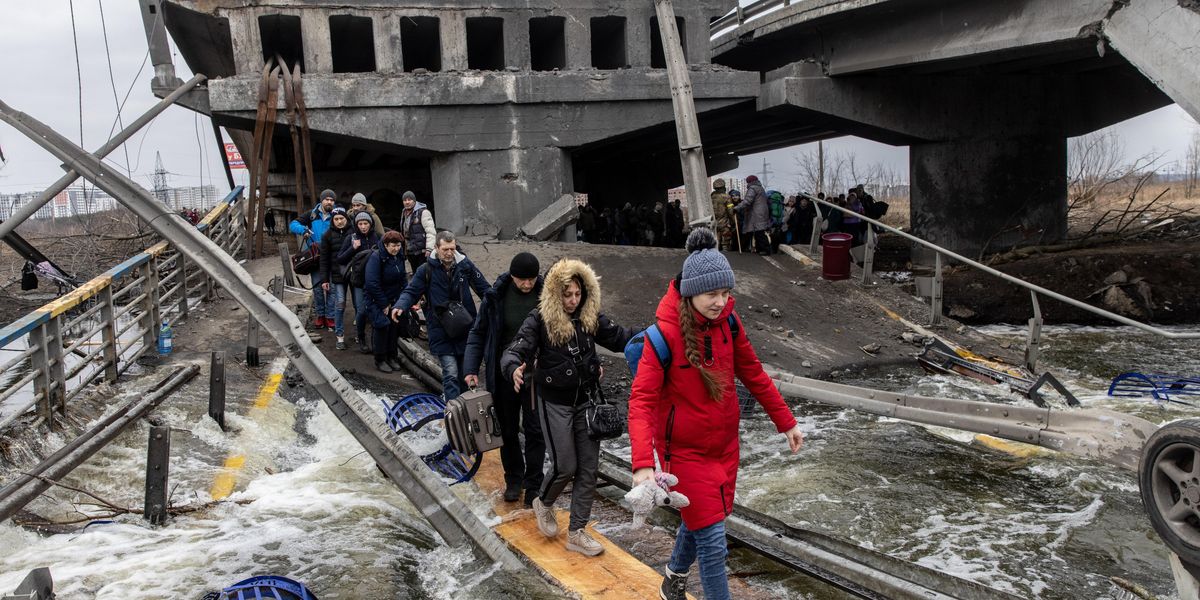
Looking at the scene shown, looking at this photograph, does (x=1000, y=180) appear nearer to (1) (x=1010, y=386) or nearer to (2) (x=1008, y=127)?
(2) (x=1008, y=127)

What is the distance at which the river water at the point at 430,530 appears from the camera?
5414 millimetres

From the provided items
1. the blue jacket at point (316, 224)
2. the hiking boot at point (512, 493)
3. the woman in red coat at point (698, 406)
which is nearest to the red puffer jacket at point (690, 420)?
the woman in red coat at point (698, 406)

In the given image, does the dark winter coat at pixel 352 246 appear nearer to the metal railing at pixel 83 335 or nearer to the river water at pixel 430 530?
the river water at pixel 430 530

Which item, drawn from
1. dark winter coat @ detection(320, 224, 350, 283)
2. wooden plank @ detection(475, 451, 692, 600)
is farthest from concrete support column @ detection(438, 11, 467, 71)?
wooden plank @ detection(475, 451, 692, 600)

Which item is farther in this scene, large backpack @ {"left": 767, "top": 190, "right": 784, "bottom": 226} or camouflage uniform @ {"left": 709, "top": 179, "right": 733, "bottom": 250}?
large backpack @ {"left": 767, "top": 190, "right": 784, "bottom": 226}

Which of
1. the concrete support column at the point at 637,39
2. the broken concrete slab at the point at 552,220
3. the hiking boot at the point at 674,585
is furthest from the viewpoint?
the concrete support column at the point at 637,39

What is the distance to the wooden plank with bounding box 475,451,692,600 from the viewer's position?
502cm

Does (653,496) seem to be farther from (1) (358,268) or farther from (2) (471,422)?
(1) (358,268)

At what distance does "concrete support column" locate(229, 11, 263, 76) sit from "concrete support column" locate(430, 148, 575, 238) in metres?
3.75

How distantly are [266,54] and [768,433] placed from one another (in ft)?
48.2

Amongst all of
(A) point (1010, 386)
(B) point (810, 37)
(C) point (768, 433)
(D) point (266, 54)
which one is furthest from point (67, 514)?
(B) point (810, 37)

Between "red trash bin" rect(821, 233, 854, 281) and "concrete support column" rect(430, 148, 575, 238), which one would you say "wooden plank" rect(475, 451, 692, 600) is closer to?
"red trash bin" rect(821, 233, 854, 281)

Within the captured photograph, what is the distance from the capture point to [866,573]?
4973 mm

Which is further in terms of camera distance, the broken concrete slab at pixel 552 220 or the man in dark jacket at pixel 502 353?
the broken concrete slab at pixel 552 220
